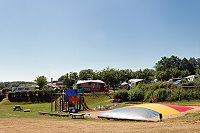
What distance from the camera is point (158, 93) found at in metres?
29.5

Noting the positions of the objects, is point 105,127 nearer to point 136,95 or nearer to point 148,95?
point 148,95

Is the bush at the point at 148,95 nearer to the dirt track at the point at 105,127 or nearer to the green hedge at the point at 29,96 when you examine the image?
the dirt track at the point at 105,127

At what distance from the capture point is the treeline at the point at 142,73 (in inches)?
2030

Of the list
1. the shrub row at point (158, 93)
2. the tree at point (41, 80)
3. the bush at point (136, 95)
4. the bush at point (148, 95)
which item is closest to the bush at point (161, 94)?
the shrub row at point (158, 93)

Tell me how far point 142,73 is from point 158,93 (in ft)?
170

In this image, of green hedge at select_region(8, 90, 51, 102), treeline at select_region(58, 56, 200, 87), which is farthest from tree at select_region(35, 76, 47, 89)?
green hedge at select_region(8, 90, 51, 102)

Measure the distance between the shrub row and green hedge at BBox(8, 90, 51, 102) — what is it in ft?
58.9

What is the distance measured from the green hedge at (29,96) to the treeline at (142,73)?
16.7 meters

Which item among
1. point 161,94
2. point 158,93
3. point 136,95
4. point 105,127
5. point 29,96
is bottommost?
point 29,96

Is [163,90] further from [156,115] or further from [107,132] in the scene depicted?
[107,132]

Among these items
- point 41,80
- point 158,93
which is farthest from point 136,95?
point 41,80

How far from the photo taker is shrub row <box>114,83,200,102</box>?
91.0ft

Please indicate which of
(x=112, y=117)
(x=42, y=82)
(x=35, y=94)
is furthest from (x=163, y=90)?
(x=42, y=82)

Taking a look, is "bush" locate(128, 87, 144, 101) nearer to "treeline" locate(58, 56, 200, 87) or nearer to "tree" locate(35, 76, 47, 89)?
"treeline" locate(58, 56, 200, 87)
